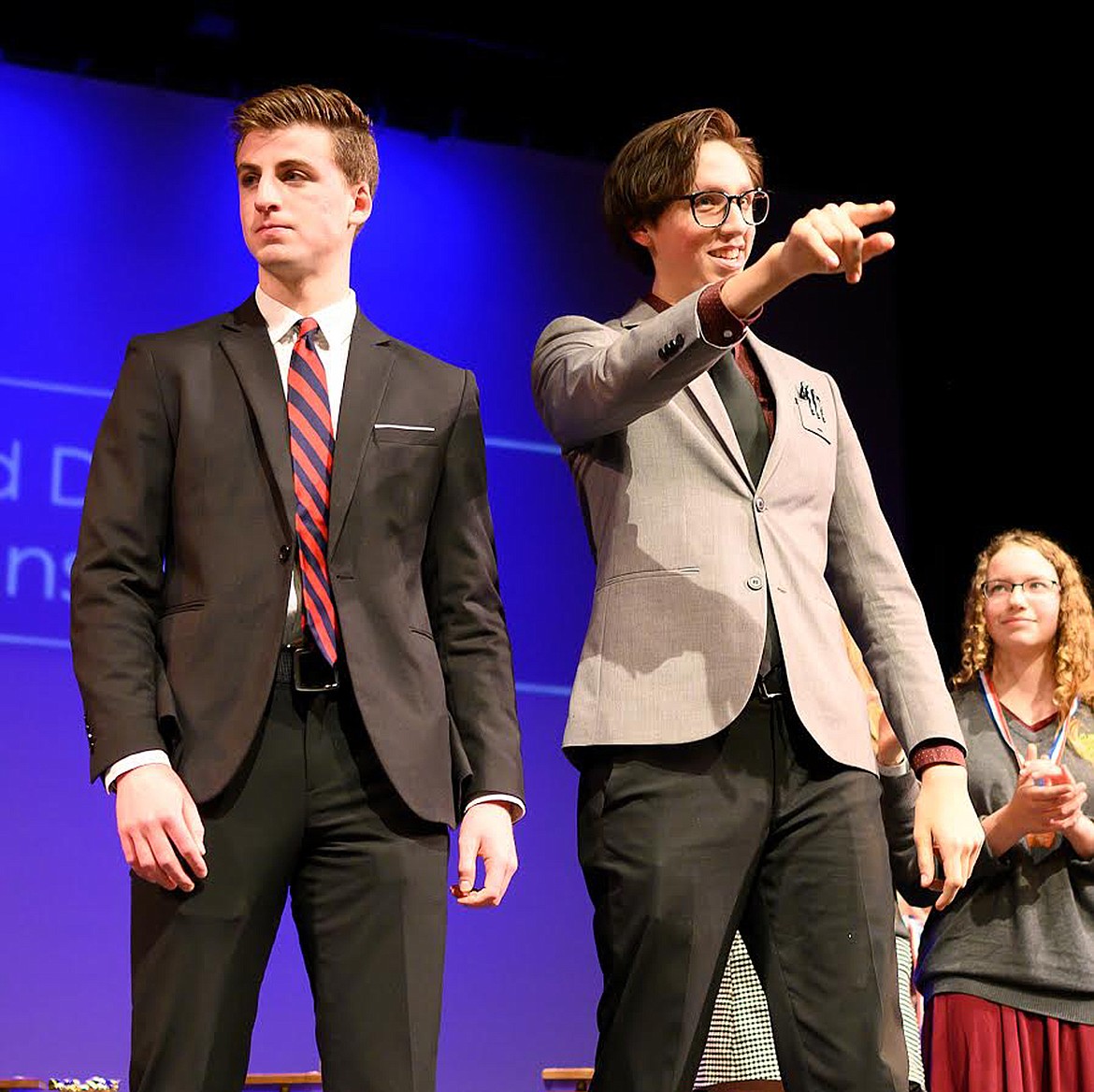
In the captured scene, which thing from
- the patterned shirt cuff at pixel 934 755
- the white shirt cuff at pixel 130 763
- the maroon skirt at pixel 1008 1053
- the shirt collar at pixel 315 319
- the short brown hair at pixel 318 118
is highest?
the short brown hair at pixel 318 118

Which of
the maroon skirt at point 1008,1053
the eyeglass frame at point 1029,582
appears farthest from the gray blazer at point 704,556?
the eyeglass frame at point 1029,582

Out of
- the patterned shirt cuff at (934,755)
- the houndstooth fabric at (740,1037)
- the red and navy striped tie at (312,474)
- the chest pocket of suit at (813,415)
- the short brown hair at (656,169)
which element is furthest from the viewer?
the houndstooth fabric at (740,1037)

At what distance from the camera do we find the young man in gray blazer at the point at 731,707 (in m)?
1.81

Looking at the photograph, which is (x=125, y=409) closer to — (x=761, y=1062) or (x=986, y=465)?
(x=761, y=1062)

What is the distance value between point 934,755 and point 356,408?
0.83 metres

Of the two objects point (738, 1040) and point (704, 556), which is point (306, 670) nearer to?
point (704, 556)

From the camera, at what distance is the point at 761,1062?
2.48 metres

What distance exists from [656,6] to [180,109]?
1.40m

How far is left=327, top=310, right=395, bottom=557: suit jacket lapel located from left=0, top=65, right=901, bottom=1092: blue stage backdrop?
7.80ft

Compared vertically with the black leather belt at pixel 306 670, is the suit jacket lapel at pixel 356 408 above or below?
above

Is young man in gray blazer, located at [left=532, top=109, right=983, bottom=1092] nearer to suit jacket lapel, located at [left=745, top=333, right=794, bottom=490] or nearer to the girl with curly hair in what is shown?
suit jacket lapel, located at [left=745, top=333, right=794, bottom=490]

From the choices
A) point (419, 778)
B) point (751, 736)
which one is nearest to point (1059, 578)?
point (751, 736)

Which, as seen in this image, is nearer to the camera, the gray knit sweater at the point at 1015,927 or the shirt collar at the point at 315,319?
the shirt collar at the point at 315,319

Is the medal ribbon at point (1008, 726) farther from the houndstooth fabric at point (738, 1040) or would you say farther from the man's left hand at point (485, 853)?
the man's left hand at point (485, 853)
